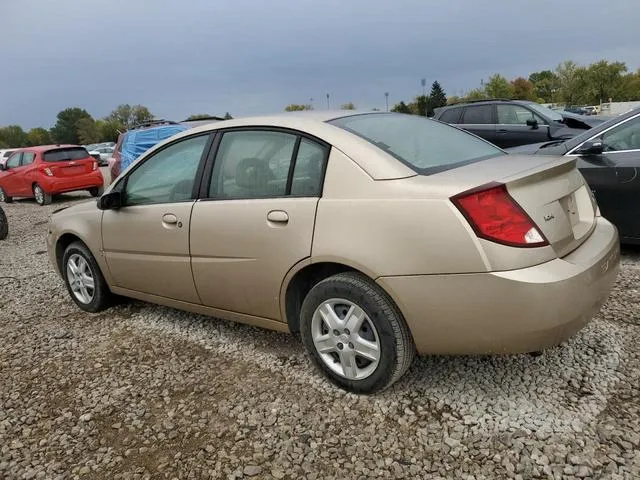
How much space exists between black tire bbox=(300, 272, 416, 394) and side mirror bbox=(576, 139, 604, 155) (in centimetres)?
335

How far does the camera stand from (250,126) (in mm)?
3328

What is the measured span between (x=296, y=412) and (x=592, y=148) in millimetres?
3859

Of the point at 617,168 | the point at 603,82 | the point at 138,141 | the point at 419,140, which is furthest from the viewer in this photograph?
the point at 603,82

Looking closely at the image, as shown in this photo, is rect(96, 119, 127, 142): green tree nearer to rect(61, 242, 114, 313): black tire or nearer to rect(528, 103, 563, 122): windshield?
rect(528, 103, 563, 122): windshield

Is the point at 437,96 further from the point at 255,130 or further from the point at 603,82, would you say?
the point at 255,130

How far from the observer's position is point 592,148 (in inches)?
193

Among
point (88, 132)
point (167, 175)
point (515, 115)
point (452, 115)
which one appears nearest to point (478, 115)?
point (452, 115)

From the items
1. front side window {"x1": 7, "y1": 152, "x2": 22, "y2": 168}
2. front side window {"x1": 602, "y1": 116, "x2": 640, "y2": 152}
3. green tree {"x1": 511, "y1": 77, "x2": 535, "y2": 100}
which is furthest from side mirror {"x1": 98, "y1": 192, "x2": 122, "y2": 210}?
green tree {"x1": 511, "y1": 77, "x2": 535, "y2": 100}

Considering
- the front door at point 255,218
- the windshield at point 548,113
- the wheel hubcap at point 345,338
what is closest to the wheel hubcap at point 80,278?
the front door at point 255,218

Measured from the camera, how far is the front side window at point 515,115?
35.0ft

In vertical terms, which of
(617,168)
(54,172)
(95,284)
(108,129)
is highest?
(108,129)

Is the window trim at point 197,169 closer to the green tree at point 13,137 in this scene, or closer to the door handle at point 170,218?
the door handle at point 170,218

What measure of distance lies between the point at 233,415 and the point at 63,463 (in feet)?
2.75

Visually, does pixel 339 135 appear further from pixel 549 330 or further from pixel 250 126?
pixel 549 330
